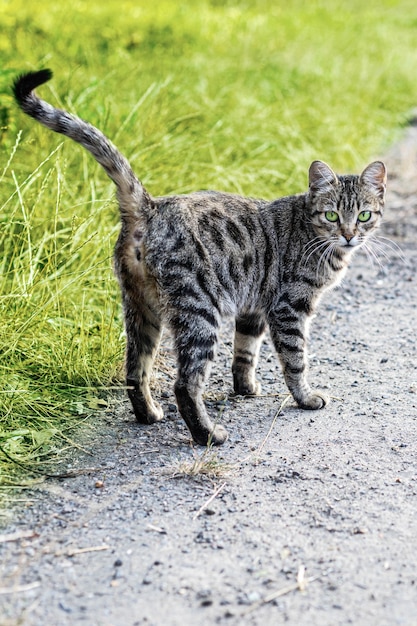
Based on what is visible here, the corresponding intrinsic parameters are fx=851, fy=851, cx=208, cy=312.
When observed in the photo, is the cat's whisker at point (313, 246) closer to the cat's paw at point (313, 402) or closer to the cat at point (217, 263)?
the cat at point (217, 263)

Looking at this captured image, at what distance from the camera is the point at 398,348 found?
5.05 metres

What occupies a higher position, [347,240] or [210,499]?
[347,240]

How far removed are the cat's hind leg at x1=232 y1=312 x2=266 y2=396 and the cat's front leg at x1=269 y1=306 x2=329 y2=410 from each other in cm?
19

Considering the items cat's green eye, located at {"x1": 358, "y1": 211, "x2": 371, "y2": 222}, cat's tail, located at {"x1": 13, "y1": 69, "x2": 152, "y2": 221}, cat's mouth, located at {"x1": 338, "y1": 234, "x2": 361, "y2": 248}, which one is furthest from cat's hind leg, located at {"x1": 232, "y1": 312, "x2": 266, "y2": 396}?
cat's tail, located at {"x1": 13, "y1": 69, "x2": 152, "y2": 221}

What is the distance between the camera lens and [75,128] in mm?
3633

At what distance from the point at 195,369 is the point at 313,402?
78 cm

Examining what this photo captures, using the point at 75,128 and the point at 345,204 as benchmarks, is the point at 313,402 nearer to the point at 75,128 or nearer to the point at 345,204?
the point at 345,204

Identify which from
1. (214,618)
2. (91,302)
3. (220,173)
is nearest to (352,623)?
(214,618)

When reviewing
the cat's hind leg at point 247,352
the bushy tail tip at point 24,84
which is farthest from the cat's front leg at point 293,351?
the bushy tail tip at point 24,84

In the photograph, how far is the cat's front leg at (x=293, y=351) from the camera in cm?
419

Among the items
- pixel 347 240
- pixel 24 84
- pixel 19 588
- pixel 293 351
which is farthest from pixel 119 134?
pixel 19 588

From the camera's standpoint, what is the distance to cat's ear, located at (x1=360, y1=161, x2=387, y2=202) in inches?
173

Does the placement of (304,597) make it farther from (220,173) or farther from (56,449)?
(220,173)

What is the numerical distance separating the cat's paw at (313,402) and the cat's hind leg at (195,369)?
1.95 ft
